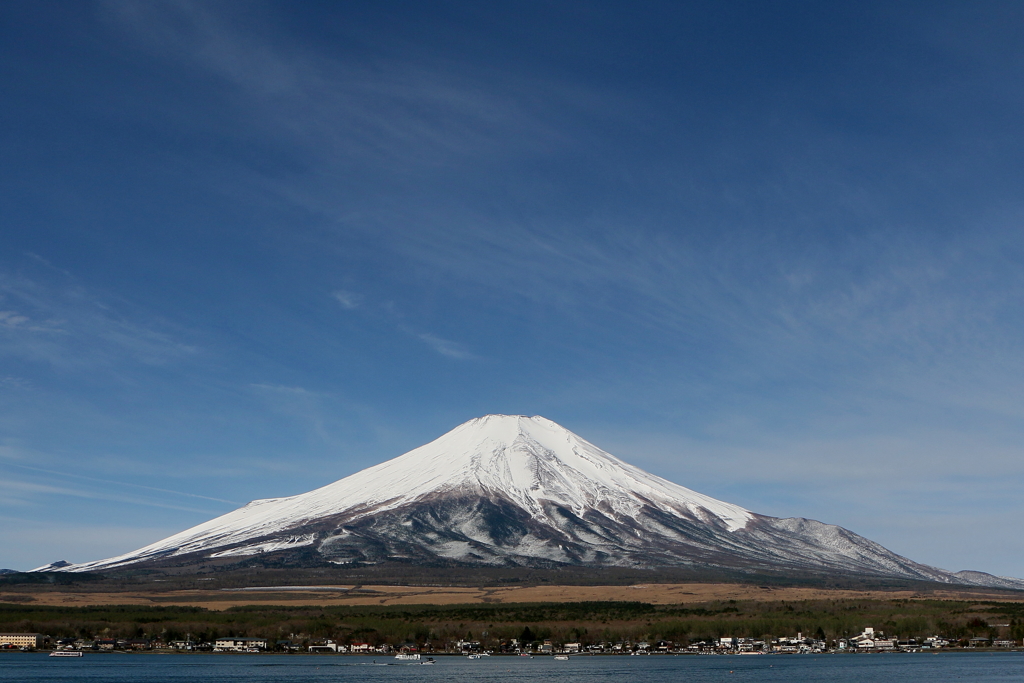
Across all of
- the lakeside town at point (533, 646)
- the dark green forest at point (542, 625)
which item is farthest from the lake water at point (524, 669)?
the dark green forest at point (542, 625)

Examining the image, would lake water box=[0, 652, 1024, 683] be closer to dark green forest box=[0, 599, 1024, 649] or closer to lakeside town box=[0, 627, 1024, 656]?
lakeside town box=[0, 627, 1024, 656]

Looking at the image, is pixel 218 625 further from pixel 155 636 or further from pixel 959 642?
pixel 959 642

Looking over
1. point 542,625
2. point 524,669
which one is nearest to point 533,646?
point 542,625

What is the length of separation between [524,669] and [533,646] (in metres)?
41.0

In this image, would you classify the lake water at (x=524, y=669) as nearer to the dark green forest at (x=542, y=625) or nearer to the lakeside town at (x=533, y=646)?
the lakeside town at (x=533, y=646)

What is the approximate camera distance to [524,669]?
132500mm

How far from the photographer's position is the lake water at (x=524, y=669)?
112 m

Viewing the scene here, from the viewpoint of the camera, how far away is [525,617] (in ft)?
636

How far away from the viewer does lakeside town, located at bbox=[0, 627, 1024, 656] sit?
166 meters

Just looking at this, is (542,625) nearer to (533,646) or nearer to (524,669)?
(533,646)

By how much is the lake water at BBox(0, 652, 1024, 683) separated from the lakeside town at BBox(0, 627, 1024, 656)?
20.2 feet

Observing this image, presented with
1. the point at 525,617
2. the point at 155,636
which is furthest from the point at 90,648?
the point at 525,617

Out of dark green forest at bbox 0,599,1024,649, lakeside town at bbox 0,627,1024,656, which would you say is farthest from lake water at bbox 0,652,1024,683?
dark green forest at bbox 0,599,1024,649

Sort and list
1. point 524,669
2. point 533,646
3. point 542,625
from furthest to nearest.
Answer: point 542,625 < point 533,646 < point 524,669
